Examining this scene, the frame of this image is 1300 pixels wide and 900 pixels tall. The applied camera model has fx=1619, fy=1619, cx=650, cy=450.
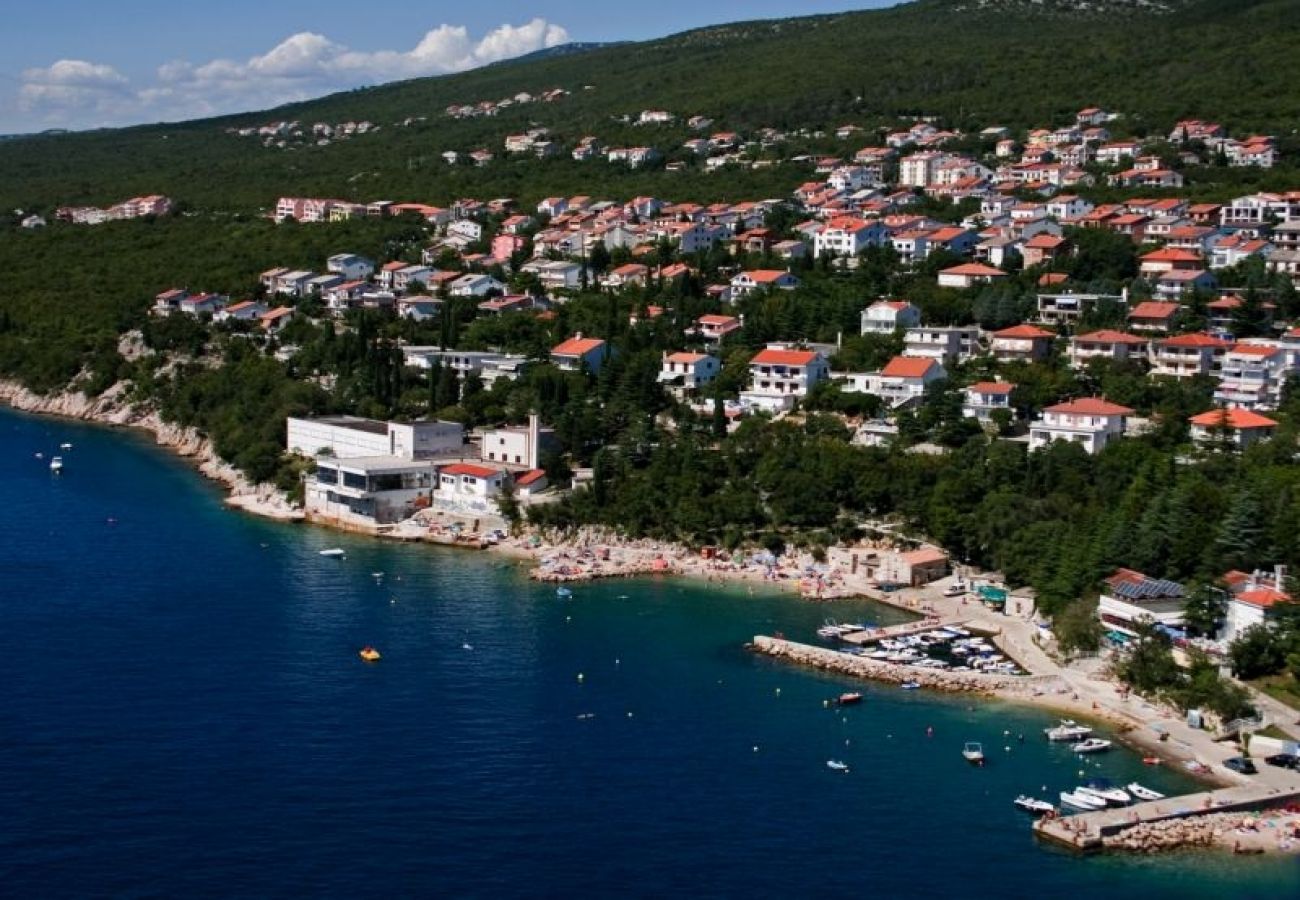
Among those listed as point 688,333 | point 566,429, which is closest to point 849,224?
point 688,333

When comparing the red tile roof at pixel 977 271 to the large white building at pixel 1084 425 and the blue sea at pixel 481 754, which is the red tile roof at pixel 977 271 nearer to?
the large white building at pixel 1084 425

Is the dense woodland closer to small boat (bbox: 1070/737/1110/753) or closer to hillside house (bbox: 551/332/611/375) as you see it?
hillside house (bbox: 551/332/611/375)

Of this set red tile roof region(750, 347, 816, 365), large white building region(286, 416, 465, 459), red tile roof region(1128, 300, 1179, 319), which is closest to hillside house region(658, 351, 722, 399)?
red tile roof region(750, 347, 816, 365)

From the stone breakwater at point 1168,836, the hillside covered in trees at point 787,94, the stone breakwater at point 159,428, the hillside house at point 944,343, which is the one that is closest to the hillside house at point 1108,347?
the hillside house at point 944,343

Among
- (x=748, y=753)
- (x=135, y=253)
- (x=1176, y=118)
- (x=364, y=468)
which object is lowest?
(x=748, y=753)

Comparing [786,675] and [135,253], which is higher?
[135,253]

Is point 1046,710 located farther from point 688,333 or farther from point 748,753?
point 688,333
